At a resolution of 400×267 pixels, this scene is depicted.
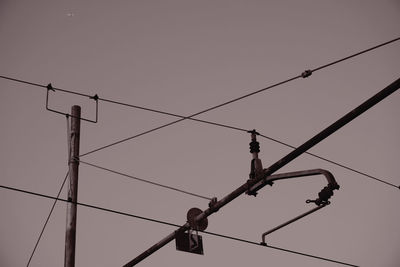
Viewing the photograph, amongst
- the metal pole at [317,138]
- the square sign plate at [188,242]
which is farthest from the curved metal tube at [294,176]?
the square sign plate at [188,242]

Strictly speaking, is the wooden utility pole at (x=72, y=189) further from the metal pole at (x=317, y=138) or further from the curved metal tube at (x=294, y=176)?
the curved metal tube at (x=294, y=176)

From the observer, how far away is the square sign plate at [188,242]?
8.25 meters

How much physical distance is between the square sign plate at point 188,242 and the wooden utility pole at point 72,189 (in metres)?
1.76

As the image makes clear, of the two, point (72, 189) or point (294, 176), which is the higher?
point (72, 189)

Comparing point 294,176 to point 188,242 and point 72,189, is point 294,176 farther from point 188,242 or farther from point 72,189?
point 72,189

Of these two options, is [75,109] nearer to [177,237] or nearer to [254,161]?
[177,237]

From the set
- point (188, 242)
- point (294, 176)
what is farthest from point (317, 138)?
point (188, 242)

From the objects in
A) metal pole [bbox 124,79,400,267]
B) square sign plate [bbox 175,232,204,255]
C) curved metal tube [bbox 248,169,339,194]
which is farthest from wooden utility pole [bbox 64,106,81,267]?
curved metal tube [bbox 248,169,339,194]

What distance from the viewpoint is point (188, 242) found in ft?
27.3

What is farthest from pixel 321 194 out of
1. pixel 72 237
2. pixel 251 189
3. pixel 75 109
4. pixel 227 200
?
pixel 75 109

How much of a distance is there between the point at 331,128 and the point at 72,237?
469cm

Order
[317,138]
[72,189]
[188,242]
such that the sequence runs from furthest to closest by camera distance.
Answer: [72,189] < [188,242] < [317,138]

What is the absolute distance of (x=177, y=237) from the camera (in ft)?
27.2

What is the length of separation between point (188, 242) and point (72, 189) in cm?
225
